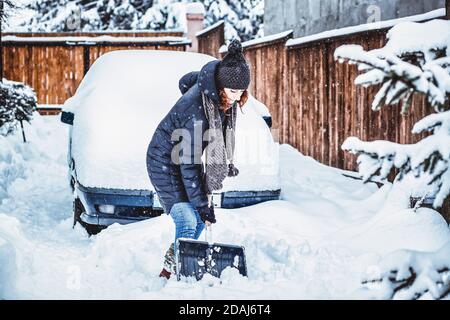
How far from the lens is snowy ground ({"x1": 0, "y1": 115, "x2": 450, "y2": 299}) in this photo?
350 centimetres

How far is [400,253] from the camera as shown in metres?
2.32

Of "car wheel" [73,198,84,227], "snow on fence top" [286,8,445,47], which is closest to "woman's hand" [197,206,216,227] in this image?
"car wheel" [73,198,84,227]

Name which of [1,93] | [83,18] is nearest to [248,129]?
[1,93]

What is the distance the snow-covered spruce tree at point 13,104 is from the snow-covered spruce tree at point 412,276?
7.25 meters

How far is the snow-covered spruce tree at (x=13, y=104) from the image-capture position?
8250 millimetres

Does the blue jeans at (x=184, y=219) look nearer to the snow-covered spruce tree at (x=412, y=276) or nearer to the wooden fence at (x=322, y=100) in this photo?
the snow-covered spruce tree at (x=412, y=276)

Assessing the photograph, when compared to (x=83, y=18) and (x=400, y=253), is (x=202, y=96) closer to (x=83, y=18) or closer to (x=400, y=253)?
(x=400, y=253)

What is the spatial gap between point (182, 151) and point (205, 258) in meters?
0.84

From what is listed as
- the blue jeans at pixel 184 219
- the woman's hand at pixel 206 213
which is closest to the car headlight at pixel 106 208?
the blue jeans at pixel 184 219

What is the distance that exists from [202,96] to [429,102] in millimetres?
1473

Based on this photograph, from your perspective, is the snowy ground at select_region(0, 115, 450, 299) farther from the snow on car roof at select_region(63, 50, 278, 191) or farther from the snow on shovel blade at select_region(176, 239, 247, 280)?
the snow on car roof at select_region(63, 50, 278, 191)

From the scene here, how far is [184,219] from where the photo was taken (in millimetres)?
3547
